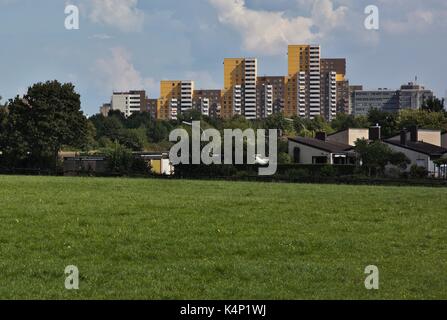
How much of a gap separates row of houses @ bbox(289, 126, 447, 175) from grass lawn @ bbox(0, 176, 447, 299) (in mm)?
56325

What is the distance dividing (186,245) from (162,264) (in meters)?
2.09

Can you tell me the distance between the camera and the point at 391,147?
83.0m

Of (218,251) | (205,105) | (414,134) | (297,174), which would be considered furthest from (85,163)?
(205,105)

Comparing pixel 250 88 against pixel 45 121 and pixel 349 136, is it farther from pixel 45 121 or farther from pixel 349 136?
pixel 45 121

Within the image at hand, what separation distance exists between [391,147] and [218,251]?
6940cm

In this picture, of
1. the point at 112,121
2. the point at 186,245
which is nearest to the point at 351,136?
the point at 112,121

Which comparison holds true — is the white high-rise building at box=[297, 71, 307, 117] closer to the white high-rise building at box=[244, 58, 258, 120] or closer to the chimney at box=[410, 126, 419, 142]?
the white high-rise building at box=[244, 58, 258, 120]

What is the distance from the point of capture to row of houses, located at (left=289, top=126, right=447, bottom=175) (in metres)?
80.8

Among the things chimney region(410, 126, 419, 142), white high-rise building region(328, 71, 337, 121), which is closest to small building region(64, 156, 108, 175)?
chimney region(410, 126, 419, 142)

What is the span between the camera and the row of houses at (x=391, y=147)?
8081cm

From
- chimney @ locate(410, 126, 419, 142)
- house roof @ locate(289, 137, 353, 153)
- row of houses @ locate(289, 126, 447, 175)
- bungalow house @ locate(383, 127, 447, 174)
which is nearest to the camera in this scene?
bungalow house @ locate(383, 127, 447, 174)

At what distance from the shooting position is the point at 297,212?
24.6m
